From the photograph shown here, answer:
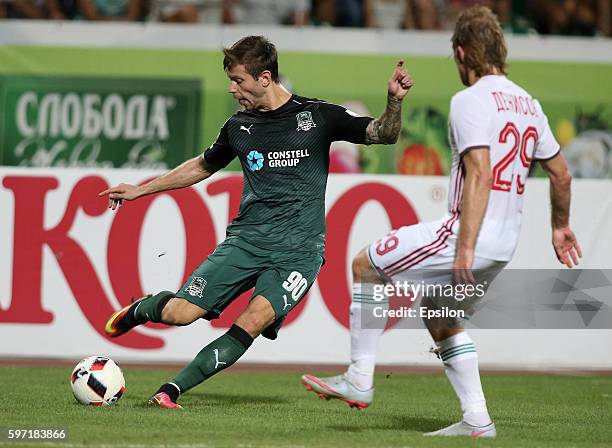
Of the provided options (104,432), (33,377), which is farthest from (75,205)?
(104,432)

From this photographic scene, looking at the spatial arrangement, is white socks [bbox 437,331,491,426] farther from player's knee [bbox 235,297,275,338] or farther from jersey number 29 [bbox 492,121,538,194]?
player's knee [bbox 235,297,275,338]

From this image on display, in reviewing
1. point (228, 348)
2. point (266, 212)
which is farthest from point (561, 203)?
point (228, 348)

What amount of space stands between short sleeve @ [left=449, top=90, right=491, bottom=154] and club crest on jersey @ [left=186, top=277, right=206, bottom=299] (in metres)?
2.15

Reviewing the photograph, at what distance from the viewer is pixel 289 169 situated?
23.8 feet

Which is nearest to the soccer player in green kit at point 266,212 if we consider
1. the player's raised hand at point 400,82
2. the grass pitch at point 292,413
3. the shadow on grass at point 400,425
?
the grass pitch at point 292,413

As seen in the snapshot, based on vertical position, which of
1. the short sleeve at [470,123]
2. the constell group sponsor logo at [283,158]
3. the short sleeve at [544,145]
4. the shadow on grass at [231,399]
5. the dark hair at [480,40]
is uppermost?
the dark hair at [480,40]

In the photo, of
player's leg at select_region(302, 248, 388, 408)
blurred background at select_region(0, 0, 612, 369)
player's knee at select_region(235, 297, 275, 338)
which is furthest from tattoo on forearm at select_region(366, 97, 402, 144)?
blurred background at select_region(0, 0, 612, 369)

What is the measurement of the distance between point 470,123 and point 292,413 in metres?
2.57

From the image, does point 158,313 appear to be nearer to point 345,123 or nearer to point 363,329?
point 363,329

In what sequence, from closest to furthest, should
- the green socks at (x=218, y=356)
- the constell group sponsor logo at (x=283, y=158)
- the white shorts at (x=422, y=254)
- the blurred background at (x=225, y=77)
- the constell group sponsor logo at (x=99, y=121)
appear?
1. the white shorts at (x=422, y=254)
2. the green socks at (x=218, y=356)
3. the constell group sponsor logo at (x=283, y=158)
4. the constell group sponsor logo at (x=99, y=121)
5. the blurred background at (x=225, y=77)

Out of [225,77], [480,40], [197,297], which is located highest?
[480,40]

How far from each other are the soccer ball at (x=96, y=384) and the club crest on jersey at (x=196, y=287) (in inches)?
30.1

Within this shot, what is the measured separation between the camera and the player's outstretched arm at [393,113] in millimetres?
6426

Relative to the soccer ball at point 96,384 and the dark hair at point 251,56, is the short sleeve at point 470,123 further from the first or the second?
the soccer ball at point 96,384
